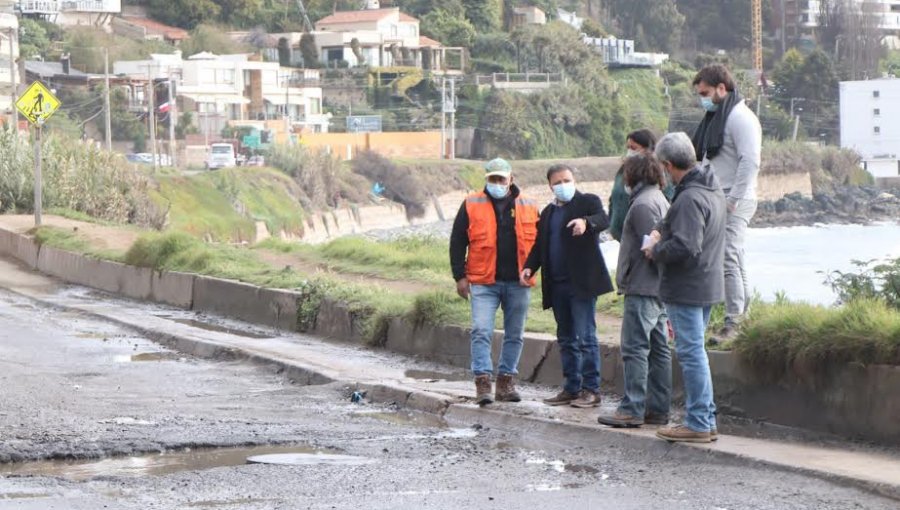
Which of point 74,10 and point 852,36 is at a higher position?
point 74,10

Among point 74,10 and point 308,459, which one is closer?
point 308,459

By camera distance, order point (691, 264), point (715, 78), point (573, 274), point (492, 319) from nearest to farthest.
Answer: point (691, 264)
point (715, 78)
point (573, 274)
point (492, 319)

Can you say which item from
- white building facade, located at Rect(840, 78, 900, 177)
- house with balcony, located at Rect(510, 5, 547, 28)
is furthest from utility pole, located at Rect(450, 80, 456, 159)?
house with balcony, located at Rect(510, 5, 547, 28)

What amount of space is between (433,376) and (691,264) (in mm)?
4288

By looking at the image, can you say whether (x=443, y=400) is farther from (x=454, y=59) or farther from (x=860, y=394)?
(x=454, y=59)

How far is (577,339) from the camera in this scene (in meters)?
10.6

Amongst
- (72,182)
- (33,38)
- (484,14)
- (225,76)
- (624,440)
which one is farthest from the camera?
(484,14)

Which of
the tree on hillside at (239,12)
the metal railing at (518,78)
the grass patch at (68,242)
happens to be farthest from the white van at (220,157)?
the grass patch at (68,242)

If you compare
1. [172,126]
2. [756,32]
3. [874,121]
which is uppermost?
[756,32]

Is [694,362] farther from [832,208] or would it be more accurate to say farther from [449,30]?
[449,30]

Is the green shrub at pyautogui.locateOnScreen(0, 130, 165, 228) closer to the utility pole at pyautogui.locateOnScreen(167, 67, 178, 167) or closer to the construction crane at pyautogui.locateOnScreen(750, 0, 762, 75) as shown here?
the utility pole at pyautogui.locateOnScreen(167, 67, 178, 167)

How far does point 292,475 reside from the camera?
812 centimetres

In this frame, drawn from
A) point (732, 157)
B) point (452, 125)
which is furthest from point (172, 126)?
point (732, 157)

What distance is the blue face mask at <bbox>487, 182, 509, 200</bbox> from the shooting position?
10555 mm
